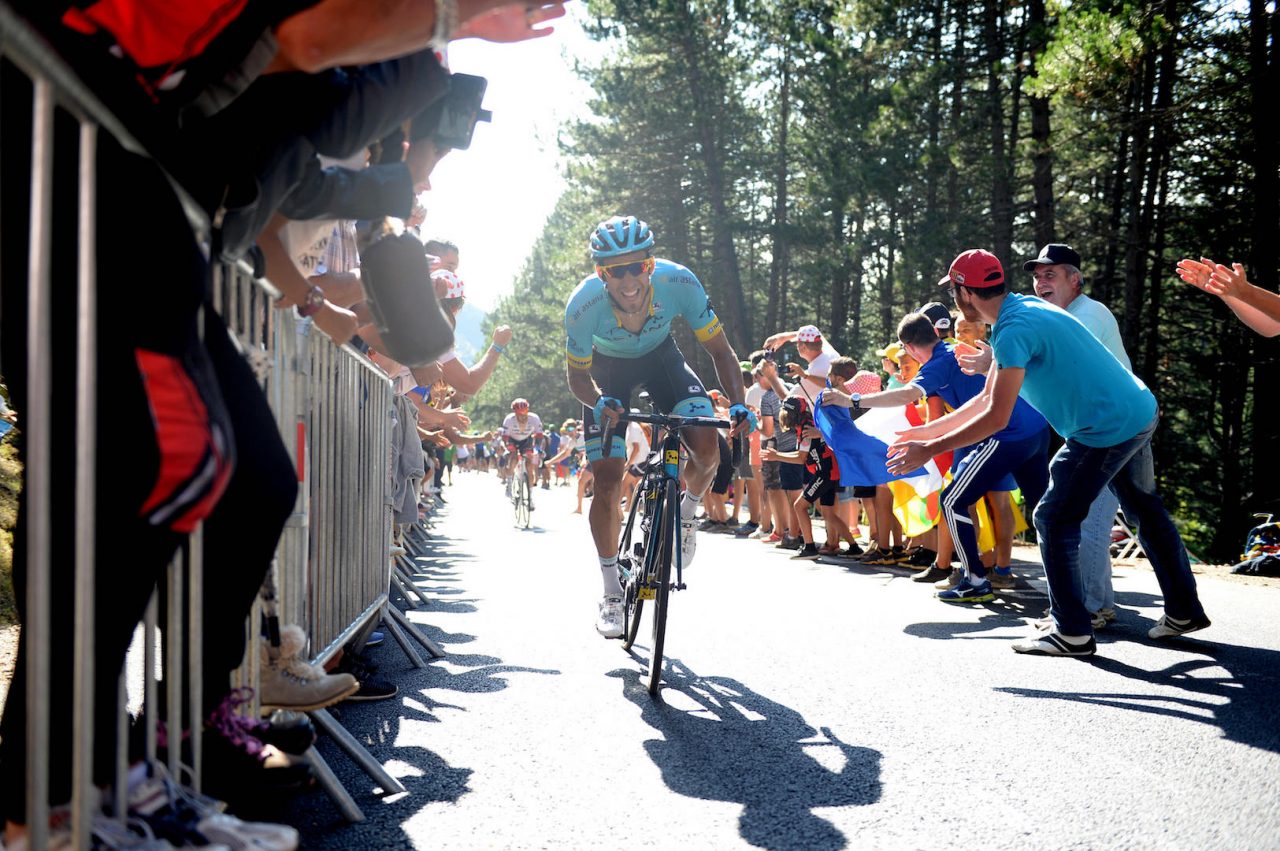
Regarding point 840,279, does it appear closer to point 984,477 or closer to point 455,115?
point 984,477

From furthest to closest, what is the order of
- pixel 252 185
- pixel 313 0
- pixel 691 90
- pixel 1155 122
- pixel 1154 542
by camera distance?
pixel 691 90, pixel 1155 122, pixel 1154 542, pixel 252 185, pixel 313 0

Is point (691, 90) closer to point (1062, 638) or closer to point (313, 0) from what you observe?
point (1062, 638)

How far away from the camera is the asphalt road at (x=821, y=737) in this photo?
3.26 meters

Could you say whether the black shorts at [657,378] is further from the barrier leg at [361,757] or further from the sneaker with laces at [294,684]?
the sneaker with laces at [294,684]

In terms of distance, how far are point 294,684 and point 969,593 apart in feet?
20.5

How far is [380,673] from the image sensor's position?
5.74m

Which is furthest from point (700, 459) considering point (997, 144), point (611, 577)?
point (997, 144)

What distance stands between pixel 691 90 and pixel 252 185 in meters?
33.0

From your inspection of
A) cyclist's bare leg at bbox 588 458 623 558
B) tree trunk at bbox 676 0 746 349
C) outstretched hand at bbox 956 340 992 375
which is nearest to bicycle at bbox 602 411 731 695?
cyclist's bare leg at bbox 588 458 623 558

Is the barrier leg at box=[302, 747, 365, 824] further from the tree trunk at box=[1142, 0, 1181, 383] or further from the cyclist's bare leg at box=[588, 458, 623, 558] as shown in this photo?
the tree trunk at box=[1142, 0, 1181, 383]

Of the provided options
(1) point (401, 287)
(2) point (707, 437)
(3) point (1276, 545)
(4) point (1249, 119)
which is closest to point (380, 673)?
(2) point (707, 437)

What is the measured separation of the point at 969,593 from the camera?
8.34 meters

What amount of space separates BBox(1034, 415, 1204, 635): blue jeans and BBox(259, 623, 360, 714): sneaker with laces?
411cm

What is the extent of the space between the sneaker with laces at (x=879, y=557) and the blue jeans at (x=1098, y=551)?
4083 mm
